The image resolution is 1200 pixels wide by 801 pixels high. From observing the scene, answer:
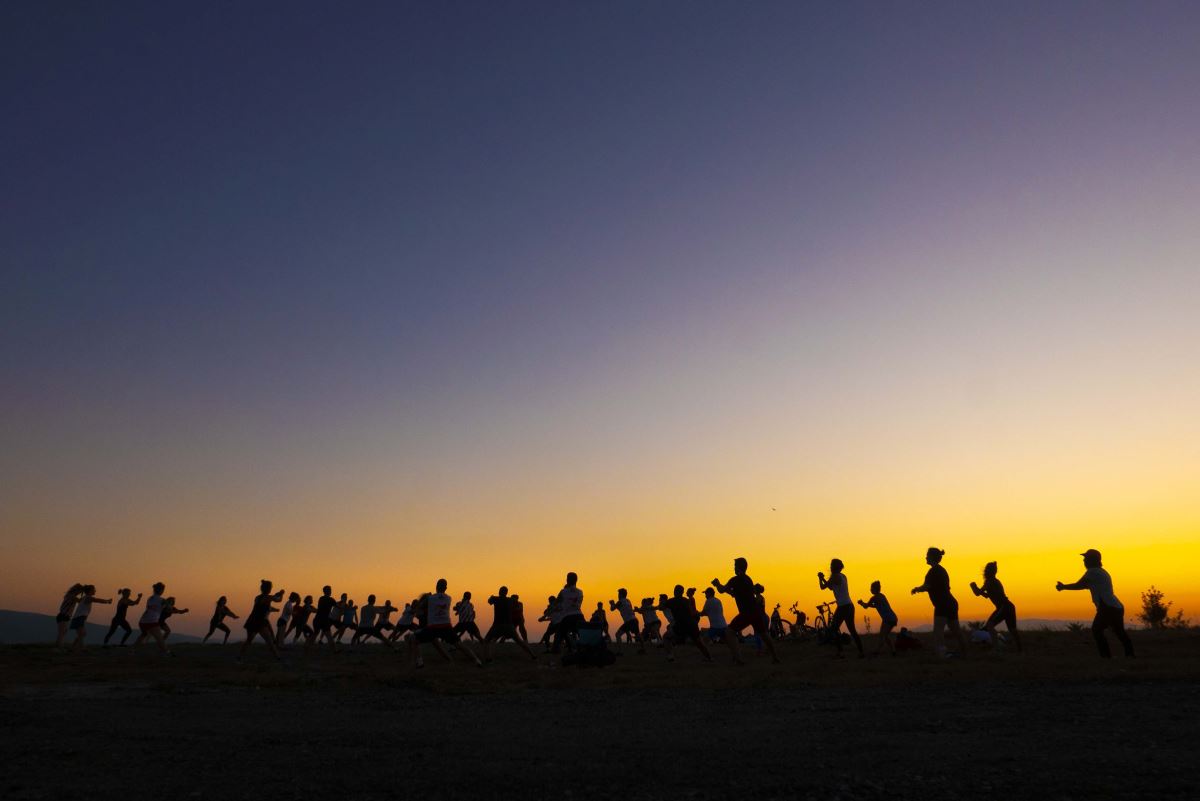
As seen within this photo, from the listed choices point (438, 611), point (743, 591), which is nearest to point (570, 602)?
point (438, 611)

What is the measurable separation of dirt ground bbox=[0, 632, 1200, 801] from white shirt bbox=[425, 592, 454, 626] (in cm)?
337

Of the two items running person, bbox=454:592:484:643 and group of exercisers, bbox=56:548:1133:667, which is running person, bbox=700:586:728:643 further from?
running person, bbox=454:592:484:643

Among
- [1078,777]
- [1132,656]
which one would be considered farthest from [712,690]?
[1132,656]

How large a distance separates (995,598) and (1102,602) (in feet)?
9.38

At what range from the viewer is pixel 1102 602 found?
13570mm

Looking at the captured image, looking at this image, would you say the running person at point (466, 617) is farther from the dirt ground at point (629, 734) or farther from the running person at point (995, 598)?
the running person at point (995, 598)

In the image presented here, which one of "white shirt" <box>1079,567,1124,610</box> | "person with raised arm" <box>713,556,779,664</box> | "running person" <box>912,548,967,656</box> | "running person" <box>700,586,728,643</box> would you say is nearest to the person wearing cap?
"white shirt" <box>1079,567,1124,610</box>

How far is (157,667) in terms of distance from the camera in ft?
53.9

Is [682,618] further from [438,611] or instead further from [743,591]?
[438,611]

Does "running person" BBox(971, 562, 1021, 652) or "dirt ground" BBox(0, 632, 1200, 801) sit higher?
"running person" BBox(971, 562, 1021, 652)

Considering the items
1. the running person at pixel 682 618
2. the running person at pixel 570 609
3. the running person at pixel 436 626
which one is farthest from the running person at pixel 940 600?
the running person at pixel 436 626

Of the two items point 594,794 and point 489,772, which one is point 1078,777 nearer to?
point 594,794

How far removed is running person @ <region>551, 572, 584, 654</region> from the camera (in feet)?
56.5

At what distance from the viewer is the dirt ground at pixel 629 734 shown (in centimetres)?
539
